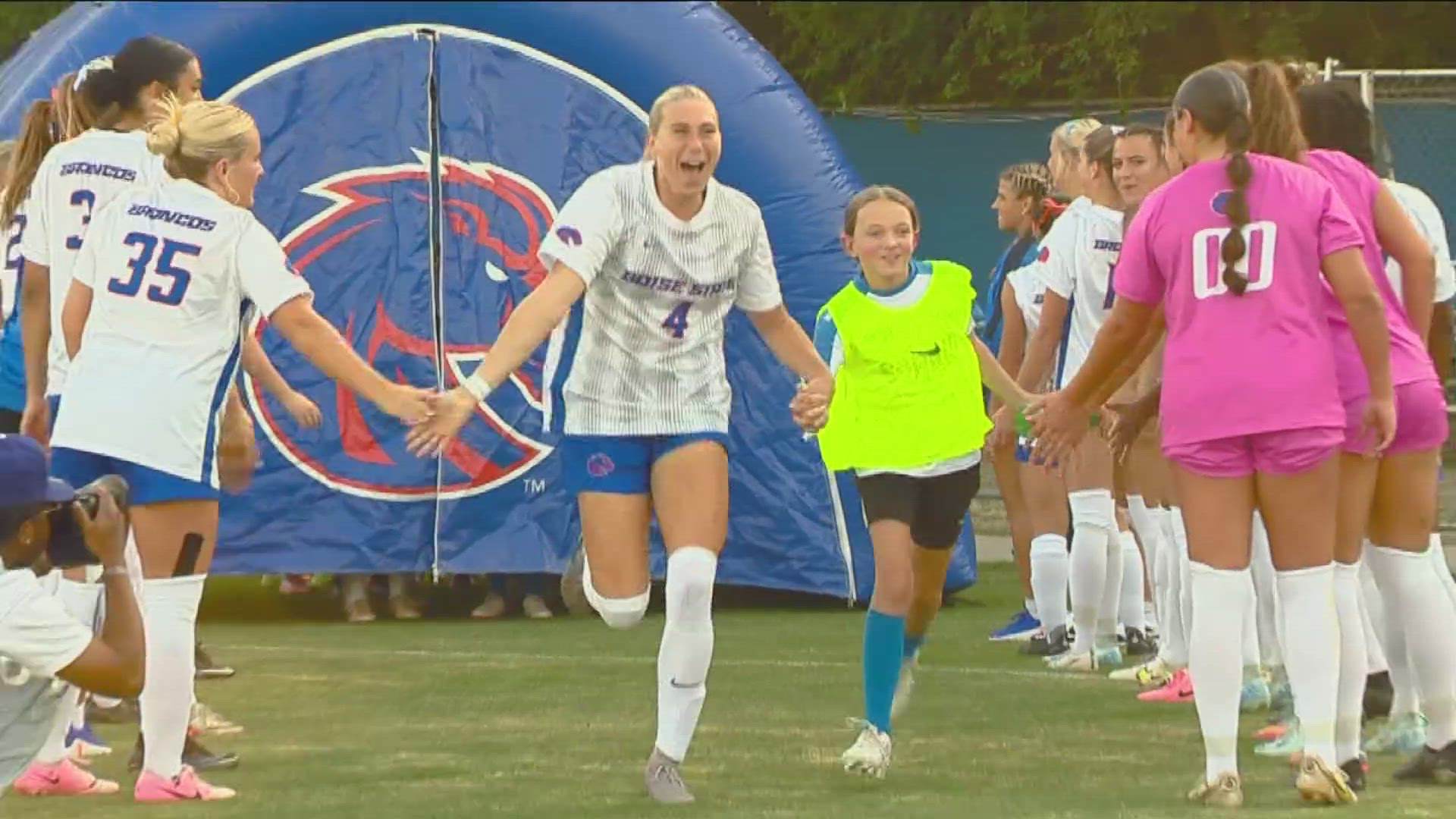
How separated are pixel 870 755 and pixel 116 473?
2.14m

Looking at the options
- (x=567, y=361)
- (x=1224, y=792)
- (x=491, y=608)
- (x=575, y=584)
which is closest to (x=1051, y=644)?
(x=575, y=584)

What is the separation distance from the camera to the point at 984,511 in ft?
56.9

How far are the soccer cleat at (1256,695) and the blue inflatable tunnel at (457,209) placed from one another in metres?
3.24

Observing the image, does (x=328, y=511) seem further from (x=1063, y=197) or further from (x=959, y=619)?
(x=1063, y=197)

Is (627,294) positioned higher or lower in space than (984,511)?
higher

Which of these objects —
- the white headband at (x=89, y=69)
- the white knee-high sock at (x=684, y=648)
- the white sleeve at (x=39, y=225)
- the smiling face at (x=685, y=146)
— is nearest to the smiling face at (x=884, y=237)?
the smiling face at (x=685, y=146)

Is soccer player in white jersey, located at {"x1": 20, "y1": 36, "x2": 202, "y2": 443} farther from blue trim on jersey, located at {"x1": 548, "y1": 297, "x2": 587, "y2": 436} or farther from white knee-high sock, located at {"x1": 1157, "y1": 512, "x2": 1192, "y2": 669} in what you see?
white knee-high sock, located at {"x1": 1157, "y1": 512, "x2": 1192, "y2": 669}

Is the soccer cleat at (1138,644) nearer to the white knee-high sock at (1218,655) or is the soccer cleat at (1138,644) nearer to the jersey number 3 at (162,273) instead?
the white knee-high sock at (1218,655)

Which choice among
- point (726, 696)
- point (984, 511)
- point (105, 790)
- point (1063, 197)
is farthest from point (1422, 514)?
point (984, 511)

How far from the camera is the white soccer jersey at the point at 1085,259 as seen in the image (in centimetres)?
938

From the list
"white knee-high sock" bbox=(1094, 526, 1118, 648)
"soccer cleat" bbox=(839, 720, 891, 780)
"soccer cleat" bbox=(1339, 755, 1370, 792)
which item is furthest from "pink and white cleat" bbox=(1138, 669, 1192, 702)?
"soccer cleat" bbox=(1339, 755, 1370, 792)

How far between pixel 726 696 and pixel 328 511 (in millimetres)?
3090

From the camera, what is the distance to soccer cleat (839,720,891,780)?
7.23 m

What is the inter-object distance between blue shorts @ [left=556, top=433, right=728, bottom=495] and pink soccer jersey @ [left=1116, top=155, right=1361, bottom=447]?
4.54ft
